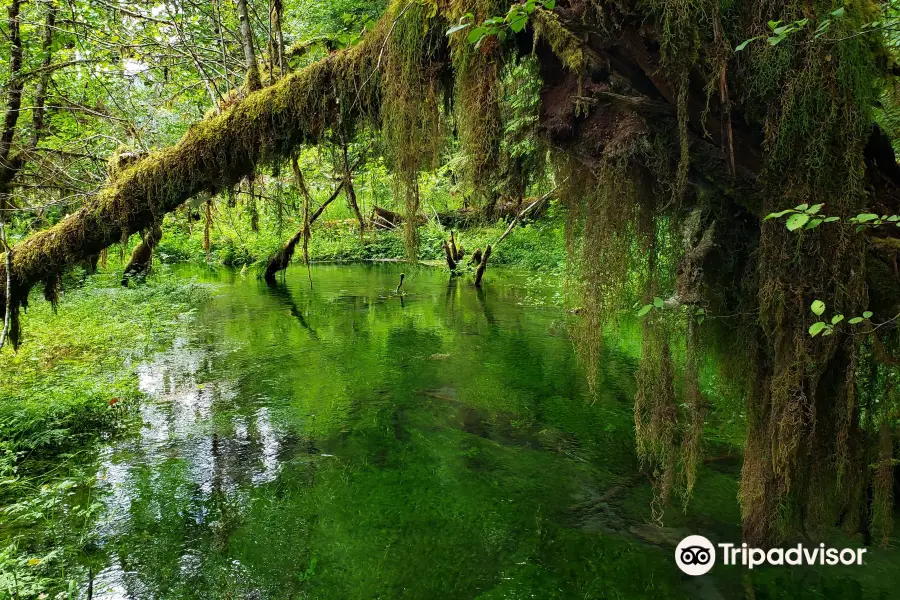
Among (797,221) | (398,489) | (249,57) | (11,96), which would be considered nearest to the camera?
(797,221)

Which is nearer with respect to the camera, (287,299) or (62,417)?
(62,417)

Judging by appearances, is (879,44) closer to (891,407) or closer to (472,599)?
→ (891,407)

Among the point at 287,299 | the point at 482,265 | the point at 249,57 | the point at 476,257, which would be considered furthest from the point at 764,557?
the point at 476,257

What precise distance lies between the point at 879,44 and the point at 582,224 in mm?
1412

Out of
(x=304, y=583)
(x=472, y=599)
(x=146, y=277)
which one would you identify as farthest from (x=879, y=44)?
(x=146, y=277)

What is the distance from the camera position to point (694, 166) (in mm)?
2350

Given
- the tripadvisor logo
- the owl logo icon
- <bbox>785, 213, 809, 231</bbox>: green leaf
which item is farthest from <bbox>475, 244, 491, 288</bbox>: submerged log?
<bbox>785, 213, 809, 231</bbox>: green leaf

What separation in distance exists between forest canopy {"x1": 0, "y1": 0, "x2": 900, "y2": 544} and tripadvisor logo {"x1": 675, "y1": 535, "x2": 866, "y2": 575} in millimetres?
169

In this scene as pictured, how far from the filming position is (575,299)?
3.24 m

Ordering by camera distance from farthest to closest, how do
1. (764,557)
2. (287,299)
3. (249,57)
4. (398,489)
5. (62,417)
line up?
(287,299)
(62,417)
(398,489)
(249,57)
(764,557)

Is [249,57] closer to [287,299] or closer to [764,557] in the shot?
[764,557]

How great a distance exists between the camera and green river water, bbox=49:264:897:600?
116 inches

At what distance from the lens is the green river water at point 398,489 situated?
2.95m

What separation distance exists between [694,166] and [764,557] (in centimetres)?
220
